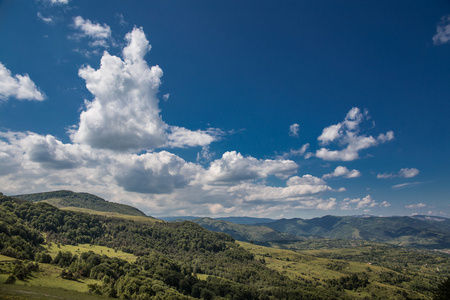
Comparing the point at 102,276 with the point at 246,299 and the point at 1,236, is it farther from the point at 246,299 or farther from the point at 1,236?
the point at 246,299

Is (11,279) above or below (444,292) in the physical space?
below

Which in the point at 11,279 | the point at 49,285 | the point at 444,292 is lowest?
the point at 49,285

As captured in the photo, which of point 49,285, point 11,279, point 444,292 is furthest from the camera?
point 49,285

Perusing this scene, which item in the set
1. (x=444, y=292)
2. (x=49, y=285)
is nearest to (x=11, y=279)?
(x=49, y=285)

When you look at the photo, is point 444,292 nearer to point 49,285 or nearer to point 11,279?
point 49,285

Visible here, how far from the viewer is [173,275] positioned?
190 m

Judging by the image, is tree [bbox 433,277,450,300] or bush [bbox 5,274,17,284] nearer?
tree [bbox 433,277,450,300]

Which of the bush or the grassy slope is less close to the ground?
the bush

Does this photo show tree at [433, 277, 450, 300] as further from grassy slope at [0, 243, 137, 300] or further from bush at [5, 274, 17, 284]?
bush at [5, 274, 17, 284]

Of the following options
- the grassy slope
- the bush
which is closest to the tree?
the grassy slope

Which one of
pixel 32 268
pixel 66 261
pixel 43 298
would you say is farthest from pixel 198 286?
pixel 43 298

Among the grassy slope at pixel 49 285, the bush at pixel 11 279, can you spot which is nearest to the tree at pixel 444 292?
the grassy slope at pixel 49 285

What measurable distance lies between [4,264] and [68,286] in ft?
89.8

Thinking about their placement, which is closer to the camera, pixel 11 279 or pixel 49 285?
pixel 11 279
